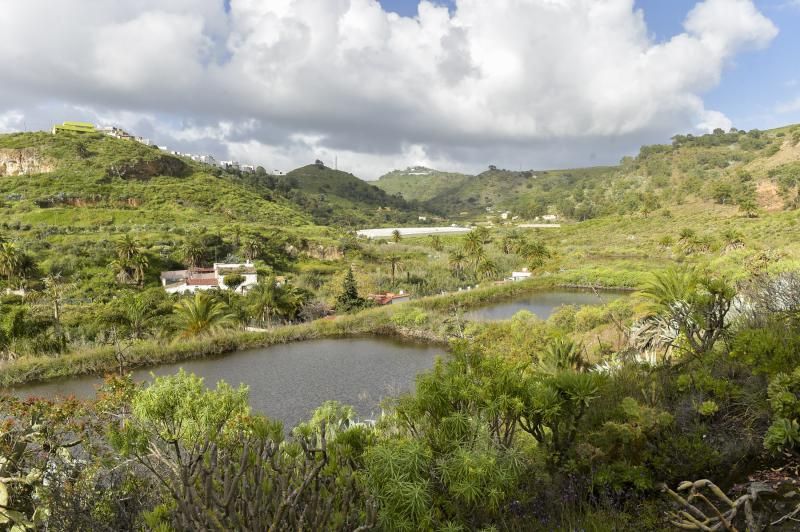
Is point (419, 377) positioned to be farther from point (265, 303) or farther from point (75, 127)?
point (75, 127)

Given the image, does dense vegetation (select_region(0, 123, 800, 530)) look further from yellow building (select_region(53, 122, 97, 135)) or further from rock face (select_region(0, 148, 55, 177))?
yellow building (select_region(53, 122, 97, 135))


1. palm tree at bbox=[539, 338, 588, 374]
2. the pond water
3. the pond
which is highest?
palm tree at bbox=[539, 338, 588, 374]

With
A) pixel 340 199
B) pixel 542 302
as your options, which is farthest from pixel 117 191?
pixel 340 199

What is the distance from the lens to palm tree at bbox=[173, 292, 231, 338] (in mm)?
25547

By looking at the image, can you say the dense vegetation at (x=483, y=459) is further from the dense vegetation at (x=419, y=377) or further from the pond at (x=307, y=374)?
the pond at (x=307, y=374)

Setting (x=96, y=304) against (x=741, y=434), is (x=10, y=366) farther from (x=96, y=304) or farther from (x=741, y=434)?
(x=741, y=434)

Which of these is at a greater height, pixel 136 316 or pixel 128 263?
pixel 128 263

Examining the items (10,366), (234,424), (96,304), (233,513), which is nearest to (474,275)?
(96,304)

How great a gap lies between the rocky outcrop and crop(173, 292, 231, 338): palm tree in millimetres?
50114

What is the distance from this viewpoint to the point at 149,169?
70312 mm

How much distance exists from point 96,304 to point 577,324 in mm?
30282

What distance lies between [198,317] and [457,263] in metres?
31.8

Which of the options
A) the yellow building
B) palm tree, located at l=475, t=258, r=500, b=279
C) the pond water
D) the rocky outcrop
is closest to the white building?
the pond water

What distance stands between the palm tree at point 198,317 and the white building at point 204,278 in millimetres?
7344
